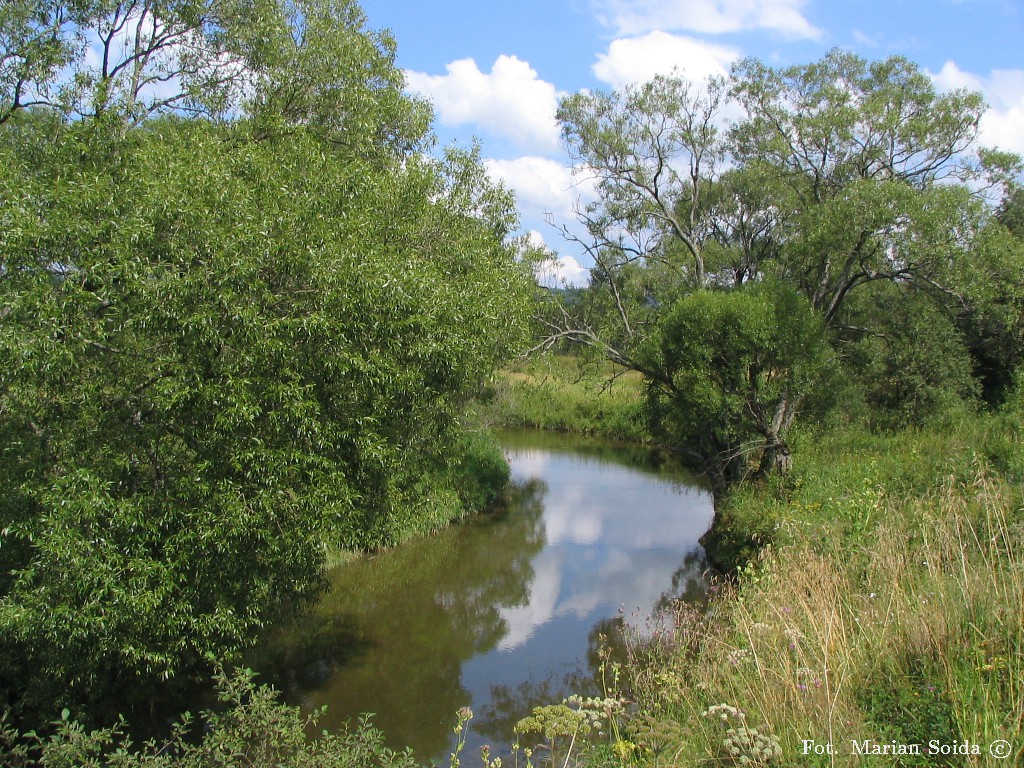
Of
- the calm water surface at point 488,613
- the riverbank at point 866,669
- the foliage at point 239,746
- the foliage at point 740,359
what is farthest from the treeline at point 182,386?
the foliage at point 740,359

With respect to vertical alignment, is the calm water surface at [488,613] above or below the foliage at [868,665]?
below

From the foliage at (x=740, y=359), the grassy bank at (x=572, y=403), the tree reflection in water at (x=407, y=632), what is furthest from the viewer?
the grassy bank at (x=572, y=403)

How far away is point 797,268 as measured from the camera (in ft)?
62.1

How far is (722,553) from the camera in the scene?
15336 mm

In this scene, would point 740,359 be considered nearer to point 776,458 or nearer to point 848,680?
point 776,458

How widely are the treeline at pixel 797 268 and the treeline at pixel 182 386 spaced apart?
7675mm

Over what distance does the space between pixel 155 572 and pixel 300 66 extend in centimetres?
797

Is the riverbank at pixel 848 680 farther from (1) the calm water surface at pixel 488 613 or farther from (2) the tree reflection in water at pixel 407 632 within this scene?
(2) the tree reflection in water at pixel 407 632

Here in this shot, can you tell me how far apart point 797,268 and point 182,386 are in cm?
1582

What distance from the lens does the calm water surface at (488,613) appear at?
10773 mm

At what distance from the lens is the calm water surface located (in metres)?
10.8

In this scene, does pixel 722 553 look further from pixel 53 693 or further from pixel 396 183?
pixel 53 693

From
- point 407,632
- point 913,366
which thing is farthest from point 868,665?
point 913,366

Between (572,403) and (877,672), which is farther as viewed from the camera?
(572,403)
